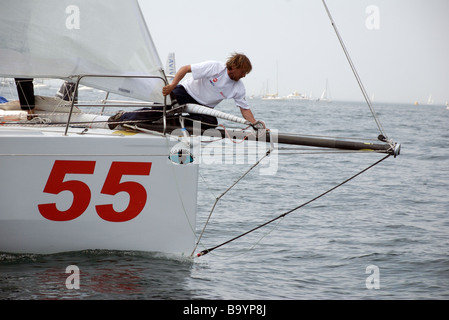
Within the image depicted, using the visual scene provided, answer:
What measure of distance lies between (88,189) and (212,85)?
4.46 feet

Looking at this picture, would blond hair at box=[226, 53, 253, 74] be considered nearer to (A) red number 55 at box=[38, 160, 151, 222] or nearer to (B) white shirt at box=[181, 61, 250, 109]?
(B) white shirt at box=[181, 61, 250, 109]

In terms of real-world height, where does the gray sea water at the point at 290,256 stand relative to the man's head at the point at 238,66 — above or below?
below

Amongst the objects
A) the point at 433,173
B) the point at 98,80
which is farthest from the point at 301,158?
the point at 98,80

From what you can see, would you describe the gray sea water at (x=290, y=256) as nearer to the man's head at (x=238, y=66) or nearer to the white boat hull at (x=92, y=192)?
the white boat hull at (x=92, y=192)

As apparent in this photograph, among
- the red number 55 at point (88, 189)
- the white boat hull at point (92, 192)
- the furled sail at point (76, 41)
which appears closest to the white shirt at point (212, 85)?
the furled sail at point (76, 41)

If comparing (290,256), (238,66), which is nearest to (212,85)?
(238,66)

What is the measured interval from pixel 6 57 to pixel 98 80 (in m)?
0.81

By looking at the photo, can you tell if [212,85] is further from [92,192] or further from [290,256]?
[290,256]

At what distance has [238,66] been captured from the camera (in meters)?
5.48

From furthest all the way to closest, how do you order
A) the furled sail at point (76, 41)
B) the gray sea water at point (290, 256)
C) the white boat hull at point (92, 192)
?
the furled sail at point (76, 41) → the gray sea water at point (290, 256) → the white boat hull at point (92, 192)

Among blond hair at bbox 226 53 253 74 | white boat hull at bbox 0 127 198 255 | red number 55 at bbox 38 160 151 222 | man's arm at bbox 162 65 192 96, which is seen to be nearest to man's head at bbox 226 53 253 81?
blond hair at bbox 226 53 253 74

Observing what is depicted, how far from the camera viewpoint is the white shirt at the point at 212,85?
18.4ft

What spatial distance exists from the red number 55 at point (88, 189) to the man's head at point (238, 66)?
1027 millimetres
